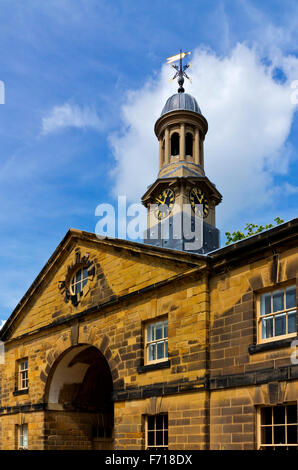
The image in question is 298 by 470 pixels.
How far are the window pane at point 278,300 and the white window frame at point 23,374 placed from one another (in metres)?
13.7

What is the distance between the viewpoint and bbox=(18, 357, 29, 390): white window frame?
24.9 metres

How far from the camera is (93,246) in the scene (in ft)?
71.4

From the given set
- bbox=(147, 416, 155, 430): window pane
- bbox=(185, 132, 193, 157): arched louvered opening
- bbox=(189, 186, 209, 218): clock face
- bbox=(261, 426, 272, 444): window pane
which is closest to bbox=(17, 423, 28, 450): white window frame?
bbox=(147, 416, 155, 430): window pane

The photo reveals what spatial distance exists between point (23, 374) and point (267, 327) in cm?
1411

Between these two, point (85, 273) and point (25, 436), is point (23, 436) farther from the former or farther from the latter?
point (85, 273)

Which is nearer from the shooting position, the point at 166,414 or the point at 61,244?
the point at 166,414

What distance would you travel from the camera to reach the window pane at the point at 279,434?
1347 cm

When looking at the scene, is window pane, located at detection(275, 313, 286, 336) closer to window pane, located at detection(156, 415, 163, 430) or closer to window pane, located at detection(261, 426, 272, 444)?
window pane, located at detection(261, 426, 272, 444)

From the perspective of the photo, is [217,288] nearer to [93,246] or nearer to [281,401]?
[281,401]

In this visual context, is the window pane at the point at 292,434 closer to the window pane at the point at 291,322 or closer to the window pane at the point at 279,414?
the window pane at the point at 279,414

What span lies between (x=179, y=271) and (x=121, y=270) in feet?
10.3

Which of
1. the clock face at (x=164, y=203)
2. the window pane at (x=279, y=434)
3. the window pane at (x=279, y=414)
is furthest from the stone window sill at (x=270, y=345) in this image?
the clock face at (x=164, y=203)

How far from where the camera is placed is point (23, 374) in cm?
2527
